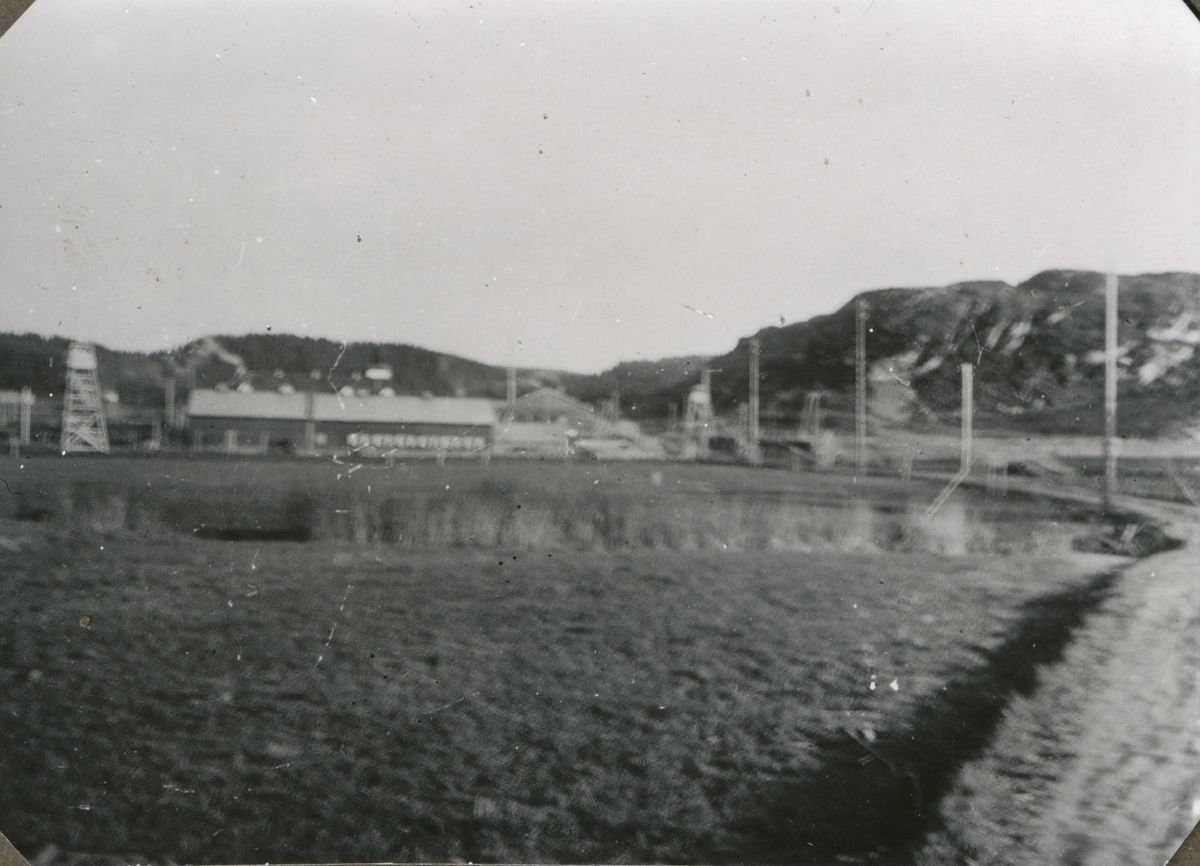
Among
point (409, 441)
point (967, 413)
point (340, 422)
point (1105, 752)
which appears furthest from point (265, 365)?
point (1105, 752)

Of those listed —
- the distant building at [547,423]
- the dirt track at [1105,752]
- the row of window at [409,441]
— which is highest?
the distant building at [547,423]

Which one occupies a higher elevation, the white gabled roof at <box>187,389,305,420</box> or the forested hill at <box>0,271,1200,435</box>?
the forested hill at <box>0,271,1200,435</box>

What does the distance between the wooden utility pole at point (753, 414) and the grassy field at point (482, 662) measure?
69mm

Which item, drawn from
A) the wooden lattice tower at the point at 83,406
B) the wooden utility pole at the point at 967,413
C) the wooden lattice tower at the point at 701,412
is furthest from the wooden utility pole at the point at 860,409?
the wooden lattice tower at the point at 83,406

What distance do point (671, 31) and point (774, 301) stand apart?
0.64m

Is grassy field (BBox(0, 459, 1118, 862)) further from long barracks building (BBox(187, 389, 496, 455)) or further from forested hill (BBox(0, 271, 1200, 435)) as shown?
forested hill (BBox(0, 271, 1200, 435))

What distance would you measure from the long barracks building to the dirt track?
134 centimetres

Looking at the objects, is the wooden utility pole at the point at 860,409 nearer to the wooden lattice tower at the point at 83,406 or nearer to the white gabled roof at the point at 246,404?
the white gabled roof at the point at 246,404

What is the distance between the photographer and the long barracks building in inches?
83.4

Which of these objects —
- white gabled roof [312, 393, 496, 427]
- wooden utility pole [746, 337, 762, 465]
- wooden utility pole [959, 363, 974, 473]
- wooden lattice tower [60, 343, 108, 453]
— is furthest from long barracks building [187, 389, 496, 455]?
wooden utility pole [959, 363, 974, 473]

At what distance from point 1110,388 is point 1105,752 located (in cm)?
79

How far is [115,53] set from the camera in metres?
2.16

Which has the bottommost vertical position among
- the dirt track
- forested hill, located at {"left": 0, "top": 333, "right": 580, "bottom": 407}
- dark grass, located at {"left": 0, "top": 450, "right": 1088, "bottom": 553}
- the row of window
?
the dirt track

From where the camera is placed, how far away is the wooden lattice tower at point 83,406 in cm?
213
